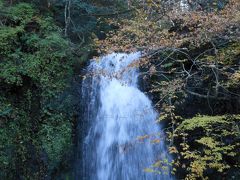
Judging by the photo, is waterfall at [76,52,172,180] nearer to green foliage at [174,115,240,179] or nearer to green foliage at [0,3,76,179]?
green foliage at [0,3,76,179]

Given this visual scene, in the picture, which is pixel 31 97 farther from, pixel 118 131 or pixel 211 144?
pixel 211 144

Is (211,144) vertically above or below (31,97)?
below

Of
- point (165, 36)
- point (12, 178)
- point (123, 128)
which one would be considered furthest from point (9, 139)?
point (165, 36)

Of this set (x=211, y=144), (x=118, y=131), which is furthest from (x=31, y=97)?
(x=211, y=144)

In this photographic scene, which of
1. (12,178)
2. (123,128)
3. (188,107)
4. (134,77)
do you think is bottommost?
(12,178)

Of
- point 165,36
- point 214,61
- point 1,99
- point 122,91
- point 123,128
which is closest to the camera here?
point 214,61

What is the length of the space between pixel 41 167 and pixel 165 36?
4.48 metres

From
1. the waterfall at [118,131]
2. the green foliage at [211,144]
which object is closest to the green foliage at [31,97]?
the waterfall at [118,131]

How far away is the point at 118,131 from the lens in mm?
8867

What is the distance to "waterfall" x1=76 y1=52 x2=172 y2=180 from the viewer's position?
326 inches

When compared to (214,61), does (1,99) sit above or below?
below

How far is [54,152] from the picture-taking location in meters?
8.30

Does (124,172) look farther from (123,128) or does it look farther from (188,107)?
(188,107)

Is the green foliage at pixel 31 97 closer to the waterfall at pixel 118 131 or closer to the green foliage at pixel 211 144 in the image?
the waterfall at pixel 118 131
